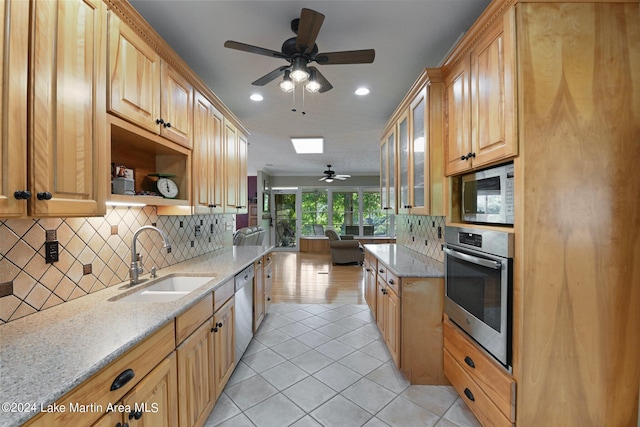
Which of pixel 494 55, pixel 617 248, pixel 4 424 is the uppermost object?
pixel 494 55

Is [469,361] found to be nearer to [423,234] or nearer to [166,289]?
[423,234]

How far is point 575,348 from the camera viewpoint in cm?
131

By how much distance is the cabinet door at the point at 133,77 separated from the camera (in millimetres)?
1399

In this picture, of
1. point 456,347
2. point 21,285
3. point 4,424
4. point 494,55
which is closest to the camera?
point 4,424

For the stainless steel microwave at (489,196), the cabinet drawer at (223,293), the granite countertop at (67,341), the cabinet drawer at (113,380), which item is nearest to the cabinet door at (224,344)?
the cabinet drawer at (223,293)

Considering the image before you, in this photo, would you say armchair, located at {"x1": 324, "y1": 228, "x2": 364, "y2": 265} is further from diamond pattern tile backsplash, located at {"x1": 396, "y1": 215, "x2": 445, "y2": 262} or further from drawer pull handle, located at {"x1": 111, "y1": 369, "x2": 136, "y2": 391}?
drawer pull handle, located at {"x1": 111, "y1": 369, "x2": 136, "y2": 391}

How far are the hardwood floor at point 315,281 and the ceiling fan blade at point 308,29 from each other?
3373 mm

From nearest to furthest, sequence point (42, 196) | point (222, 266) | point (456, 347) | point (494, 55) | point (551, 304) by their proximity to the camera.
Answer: point (42, 196), point (551, 304), point (494, 55), point (456, 347), point (222, 266)

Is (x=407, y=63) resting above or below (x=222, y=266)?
above

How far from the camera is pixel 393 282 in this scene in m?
2.30

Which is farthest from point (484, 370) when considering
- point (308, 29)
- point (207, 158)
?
point (207, 158)

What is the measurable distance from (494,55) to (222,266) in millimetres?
2429

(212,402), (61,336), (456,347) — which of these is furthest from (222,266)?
(456,347)

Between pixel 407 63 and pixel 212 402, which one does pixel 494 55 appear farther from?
pixel 212 402
